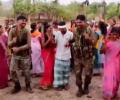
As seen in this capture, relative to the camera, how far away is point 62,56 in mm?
7809

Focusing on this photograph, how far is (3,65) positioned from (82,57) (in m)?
2.08

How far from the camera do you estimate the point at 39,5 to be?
4562 centimetres

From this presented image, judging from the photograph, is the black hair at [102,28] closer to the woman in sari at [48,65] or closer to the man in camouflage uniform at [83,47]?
the woman in sari at [48,65]

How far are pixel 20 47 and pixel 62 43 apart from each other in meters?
0.98

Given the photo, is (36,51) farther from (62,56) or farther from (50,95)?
(50,95)

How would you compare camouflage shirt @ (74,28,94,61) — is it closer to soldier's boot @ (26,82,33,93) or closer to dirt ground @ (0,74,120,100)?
dirt ground @ (0,74,120,100)

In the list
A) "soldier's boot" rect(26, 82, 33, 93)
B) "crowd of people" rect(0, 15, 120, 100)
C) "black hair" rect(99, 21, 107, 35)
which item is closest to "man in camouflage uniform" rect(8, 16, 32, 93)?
"crowd of people" rect(0, 15, 120, 100)

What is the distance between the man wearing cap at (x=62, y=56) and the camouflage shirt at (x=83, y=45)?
0.47 m

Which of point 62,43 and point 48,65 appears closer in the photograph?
point 62,43

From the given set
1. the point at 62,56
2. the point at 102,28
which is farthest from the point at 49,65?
the point at 102,28

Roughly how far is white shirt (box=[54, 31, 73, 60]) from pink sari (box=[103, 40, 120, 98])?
40.4 inches

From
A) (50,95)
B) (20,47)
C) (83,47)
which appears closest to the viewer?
(83,47)

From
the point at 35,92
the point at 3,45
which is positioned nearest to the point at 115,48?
the point at 35,92

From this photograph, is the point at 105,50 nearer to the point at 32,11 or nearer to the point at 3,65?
the point at 3,65
